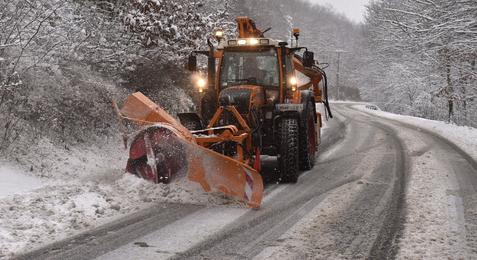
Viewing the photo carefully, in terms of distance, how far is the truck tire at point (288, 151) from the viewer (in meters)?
6.85

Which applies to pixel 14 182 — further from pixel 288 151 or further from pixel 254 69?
pixel 254 69

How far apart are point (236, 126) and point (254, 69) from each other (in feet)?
4.58

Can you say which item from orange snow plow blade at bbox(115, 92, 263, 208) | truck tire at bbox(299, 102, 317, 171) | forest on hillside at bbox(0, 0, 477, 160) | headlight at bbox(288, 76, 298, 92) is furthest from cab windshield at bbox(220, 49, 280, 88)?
forest on hillside at bbox(0, 0, 477, 160)

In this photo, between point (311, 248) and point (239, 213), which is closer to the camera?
point (311, 248)

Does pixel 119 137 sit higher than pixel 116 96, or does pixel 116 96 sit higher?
pixel 116 96

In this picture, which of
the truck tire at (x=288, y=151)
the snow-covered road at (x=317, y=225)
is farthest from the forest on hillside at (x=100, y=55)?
the truck tire at (x=288, y=151)

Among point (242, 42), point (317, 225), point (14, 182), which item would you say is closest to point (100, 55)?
point (242, 42)

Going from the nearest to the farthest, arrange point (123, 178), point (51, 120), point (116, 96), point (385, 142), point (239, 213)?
point (239, 213) < point (123, 178) < point (51, 120) < point (116, 96) < point (385, 142)

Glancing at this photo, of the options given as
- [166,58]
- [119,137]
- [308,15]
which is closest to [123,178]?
[119,137]

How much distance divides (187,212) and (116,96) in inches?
182

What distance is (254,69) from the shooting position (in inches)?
309

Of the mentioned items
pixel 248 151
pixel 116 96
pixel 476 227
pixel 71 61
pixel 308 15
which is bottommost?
pixel 476 227

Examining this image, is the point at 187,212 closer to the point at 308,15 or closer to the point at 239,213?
the point at 239,213

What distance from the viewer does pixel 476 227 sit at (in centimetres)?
483
